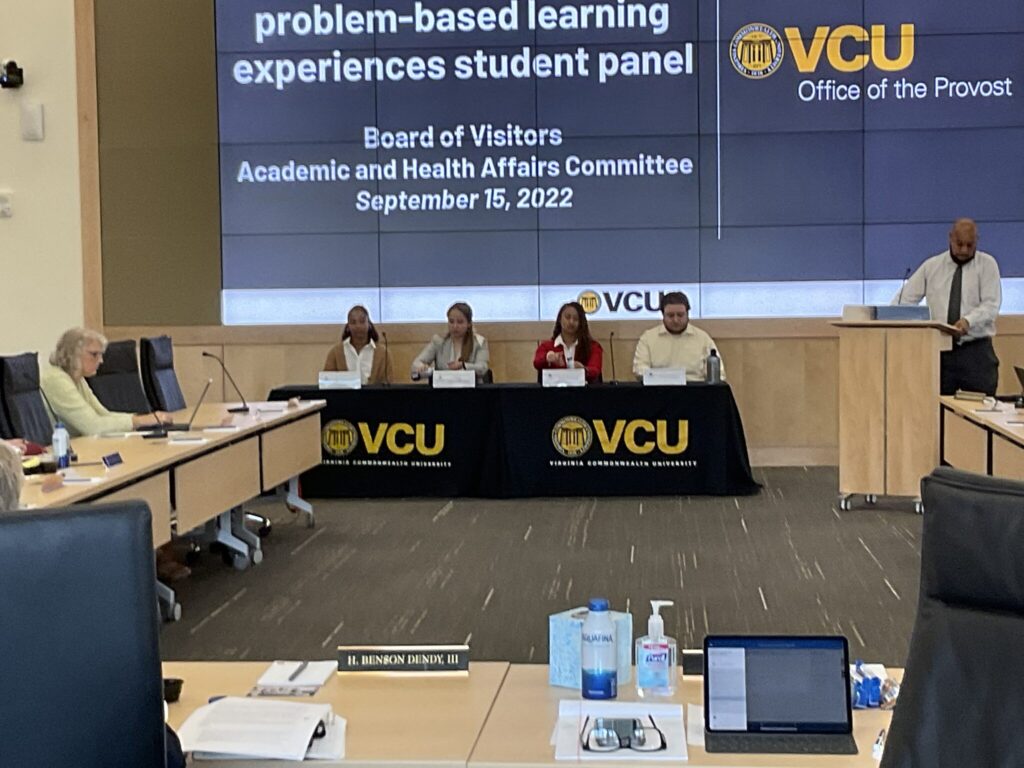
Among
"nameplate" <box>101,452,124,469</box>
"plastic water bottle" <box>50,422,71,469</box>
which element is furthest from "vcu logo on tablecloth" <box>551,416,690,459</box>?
"plastic water bottle" <box>50,422,71,469</box>

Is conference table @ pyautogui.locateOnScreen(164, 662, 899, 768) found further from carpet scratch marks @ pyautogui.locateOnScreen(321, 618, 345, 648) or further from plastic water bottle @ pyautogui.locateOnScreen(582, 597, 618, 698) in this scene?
carpet scratch marks @ pyautogui.locateOnScreen(321, 618, 345, 648)

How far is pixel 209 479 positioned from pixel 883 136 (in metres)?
5.89

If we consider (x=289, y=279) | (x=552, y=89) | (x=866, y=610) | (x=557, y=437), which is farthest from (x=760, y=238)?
(x=866, y=610)

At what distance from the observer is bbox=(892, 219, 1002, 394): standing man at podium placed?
8125 millimetres

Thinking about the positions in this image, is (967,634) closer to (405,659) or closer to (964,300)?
(405,659)

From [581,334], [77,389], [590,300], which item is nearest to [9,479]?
[77,389]

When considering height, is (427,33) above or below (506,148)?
above

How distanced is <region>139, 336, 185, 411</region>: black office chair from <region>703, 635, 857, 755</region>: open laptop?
6.29 m

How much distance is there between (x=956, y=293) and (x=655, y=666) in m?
6.23

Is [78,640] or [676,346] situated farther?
[676,346]

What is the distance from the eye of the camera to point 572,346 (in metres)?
9.08

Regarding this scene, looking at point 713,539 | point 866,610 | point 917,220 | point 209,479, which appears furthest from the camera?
point 917,220

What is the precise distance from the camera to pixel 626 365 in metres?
9.96

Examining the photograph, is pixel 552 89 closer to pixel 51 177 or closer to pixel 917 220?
pixel 917 220
